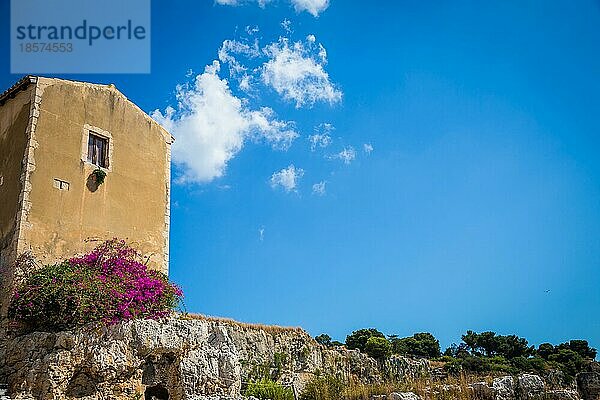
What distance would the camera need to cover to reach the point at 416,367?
97.9 feet

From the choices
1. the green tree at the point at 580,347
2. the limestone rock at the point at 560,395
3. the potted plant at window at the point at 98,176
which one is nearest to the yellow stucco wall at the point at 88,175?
the potted plant at window at the point at 98,176

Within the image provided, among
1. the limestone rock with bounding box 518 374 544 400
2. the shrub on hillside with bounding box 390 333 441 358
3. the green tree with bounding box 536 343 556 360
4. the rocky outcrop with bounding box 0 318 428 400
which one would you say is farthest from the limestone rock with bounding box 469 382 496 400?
the green tree with bounding box 536 343 556 360

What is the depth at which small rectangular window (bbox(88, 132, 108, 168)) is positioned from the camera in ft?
48.0

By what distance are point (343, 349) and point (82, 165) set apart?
18.0 meters

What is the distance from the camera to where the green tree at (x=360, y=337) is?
1335 inches

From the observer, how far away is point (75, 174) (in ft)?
45.7

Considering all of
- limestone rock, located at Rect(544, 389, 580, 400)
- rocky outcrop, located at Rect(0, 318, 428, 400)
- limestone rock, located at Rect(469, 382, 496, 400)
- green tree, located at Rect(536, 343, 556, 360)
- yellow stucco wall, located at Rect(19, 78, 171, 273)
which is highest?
yellow stucco wall, located at Rect(19, 78, 171, 273)

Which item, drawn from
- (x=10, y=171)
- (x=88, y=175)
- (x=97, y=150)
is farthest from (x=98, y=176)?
(x=10, y=171)

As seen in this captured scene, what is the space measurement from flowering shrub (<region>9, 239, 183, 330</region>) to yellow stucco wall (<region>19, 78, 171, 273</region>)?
86 centimetres

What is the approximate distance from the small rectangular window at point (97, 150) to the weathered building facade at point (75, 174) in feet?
0.09

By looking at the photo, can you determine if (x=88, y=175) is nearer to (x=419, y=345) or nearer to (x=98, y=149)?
(x=98, y=149)

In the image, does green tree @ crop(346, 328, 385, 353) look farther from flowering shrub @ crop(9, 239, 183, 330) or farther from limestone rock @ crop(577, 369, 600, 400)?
flowering shrub @ crop(9, 239, 183, 330)

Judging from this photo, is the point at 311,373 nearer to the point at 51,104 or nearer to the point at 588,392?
the point at 588,392

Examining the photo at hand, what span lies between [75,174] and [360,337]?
24463 mm
